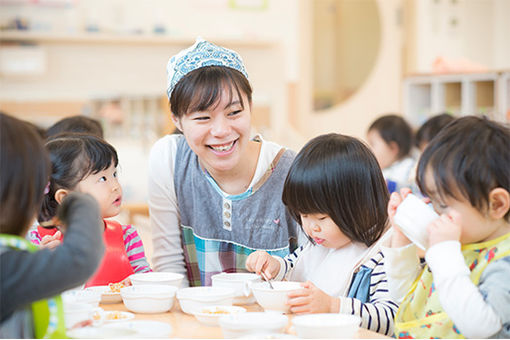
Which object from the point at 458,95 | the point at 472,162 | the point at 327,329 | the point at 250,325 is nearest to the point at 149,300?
the point at 250,325

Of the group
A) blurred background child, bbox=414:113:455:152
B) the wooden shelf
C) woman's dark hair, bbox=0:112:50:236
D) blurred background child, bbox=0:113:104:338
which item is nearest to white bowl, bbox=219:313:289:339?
blurred background child, bbox=0:113:104:338

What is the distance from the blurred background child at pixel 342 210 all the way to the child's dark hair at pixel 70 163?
50 centimetres

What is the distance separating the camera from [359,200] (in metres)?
1.54

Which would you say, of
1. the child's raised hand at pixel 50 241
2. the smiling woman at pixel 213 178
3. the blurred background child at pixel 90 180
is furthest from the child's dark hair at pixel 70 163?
the smiling woman at pixel 213 178

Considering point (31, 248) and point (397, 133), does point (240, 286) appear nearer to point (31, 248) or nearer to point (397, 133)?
point (31, 248)

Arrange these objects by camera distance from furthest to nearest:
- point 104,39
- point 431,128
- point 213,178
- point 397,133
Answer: point 104,39 → point 397,133 → point 431,128 → point 213,178

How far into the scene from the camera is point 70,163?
5.67ft

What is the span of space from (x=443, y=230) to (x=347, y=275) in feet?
1.41

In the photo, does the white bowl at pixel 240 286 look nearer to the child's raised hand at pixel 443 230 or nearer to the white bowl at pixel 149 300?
the white bowl at pixel 149 300

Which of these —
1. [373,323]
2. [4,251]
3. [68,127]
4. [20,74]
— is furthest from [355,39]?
[4,251]

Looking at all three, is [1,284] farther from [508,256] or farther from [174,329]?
[508,256]

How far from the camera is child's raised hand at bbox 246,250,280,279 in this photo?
61.4 inches

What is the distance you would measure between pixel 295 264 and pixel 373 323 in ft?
1.27

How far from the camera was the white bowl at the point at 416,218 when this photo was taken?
118 cm
